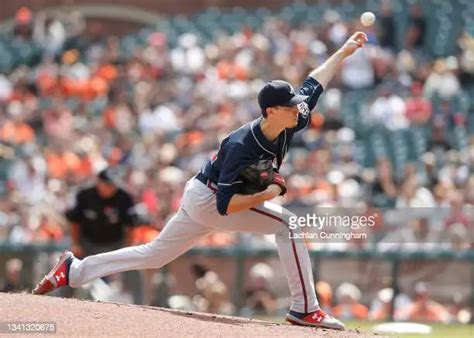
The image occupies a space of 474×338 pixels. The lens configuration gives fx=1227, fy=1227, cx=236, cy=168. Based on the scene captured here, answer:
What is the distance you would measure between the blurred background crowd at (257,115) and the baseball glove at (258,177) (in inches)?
197

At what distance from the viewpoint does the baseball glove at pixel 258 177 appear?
289 inches

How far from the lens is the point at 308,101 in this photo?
308 inches

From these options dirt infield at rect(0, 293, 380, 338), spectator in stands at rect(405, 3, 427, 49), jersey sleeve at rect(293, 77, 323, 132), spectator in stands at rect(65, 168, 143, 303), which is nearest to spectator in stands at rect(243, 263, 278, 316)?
spectator in stands at rect(65, 168, 143, 303)

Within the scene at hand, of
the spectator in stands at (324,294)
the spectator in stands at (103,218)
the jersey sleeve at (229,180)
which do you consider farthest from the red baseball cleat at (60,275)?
the spectator in stands at (324,294)

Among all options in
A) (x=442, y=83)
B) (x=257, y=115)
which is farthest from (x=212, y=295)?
(x=442, y=83)

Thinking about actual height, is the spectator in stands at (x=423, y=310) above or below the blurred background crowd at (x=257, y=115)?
below

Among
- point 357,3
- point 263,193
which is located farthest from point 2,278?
point 357,3

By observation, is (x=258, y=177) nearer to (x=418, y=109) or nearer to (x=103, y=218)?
(x=103, y=218)

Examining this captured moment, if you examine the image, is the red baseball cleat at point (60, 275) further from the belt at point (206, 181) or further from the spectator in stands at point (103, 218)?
the spectator in stands at point (103, 218)

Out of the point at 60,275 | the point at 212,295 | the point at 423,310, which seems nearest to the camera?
the point at 60,275

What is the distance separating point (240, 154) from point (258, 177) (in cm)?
18

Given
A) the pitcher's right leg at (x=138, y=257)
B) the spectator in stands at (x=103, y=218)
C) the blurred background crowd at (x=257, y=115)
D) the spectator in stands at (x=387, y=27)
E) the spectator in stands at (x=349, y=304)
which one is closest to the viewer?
the pitcher's right leg at (x=138, y=257)

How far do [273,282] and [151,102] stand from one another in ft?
20.4

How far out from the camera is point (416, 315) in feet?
39.5
